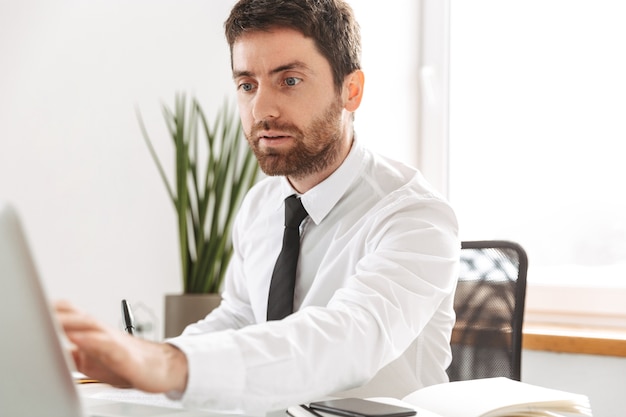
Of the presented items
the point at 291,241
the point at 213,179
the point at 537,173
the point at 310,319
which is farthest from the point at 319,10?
the point at 537,173

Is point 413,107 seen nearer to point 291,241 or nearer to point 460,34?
point 460,34

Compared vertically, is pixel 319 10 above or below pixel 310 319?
above

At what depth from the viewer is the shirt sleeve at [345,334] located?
35.1 inches

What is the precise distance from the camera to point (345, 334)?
1055 millimetres

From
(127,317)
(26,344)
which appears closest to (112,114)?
(127,317)

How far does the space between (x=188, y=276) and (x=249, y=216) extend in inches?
30.4

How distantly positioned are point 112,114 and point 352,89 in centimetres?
137

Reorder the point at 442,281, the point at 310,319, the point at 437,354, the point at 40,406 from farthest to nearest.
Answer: the point at 437,354 → the point at 442,281 → the point at 310,319 → the point at 40,406

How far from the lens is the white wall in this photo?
272 cm

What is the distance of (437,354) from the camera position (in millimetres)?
1573

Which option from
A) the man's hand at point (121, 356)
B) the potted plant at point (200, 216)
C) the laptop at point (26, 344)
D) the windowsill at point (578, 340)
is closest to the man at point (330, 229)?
the man's hand at point (121, 356)

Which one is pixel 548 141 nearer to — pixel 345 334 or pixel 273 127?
pixel 273 127

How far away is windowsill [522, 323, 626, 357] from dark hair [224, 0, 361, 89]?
3.50 ft

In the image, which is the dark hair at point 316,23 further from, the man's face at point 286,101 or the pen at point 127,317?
the pen at point 127,317
